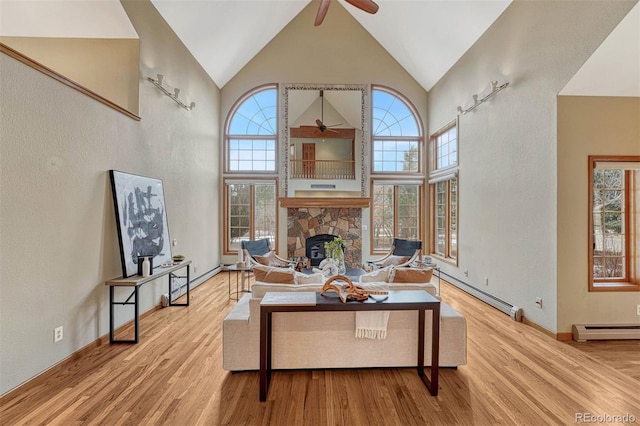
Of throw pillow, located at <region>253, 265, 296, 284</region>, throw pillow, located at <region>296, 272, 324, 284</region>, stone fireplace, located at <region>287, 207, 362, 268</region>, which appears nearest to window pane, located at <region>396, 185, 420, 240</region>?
stone fireplace, located at <region>287, 207, 362, 268</region>

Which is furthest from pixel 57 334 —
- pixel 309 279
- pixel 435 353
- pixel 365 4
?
pixel 365 4

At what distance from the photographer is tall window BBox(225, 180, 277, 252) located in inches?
300

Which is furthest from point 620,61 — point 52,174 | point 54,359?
point 54,359

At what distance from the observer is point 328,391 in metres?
2.44

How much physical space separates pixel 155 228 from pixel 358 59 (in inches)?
234

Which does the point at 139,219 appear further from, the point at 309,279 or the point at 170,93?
the point at 309,279

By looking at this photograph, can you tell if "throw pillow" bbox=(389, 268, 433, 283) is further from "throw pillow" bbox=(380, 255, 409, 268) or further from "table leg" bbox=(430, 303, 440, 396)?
"throw pillow" bbox=(380, 255, 409, 268)

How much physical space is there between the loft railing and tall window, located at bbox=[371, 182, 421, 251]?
0.76m

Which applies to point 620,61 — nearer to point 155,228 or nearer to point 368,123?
point 368,123

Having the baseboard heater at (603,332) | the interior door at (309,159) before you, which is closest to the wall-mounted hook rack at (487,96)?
the baseboard heater at (603,332)

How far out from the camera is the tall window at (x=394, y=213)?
25.2 feet

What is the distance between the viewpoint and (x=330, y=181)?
731 cm

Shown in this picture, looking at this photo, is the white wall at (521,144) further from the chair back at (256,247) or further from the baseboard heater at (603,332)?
the chair back at (256,247)

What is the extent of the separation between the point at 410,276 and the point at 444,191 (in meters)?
4.36
